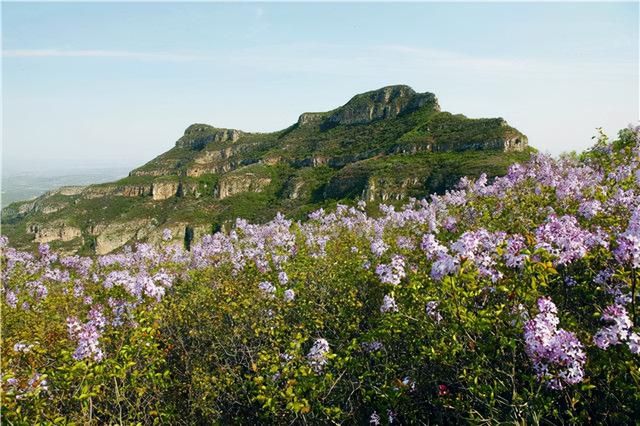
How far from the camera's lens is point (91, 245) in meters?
187

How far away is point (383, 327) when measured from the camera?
7.40 m

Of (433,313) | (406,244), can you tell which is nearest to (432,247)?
(433,313)

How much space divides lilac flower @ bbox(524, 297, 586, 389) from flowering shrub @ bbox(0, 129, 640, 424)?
26 mm

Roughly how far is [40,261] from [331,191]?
439 feet

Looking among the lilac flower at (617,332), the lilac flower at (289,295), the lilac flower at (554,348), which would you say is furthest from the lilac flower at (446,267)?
the lilac flower at (289,295)

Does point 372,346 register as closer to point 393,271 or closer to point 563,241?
point 393,271

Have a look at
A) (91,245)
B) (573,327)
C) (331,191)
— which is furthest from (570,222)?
(91,245)

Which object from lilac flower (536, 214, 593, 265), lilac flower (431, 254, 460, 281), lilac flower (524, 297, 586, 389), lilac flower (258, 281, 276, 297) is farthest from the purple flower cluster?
lilac flower (258, 281, 276, 297)

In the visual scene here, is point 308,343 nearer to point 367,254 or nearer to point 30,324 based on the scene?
point 367,254

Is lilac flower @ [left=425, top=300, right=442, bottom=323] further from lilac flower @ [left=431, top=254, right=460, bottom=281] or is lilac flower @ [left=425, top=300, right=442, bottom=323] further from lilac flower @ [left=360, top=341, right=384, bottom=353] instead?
lilac flower @ [left=360, top=341, right=384, bottom=353]

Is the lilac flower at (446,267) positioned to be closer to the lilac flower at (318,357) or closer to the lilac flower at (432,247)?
the lilac flower at (432,247)

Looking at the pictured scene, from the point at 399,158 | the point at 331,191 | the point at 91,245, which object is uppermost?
the point at 399,158

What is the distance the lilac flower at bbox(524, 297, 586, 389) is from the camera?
15.5 feet

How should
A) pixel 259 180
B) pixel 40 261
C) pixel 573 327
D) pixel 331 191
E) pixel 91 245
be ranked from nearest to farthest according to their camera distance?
pixel 573 327
pixel 40 261
pixel 331 191
pixel 91 245
pixel 259 180
